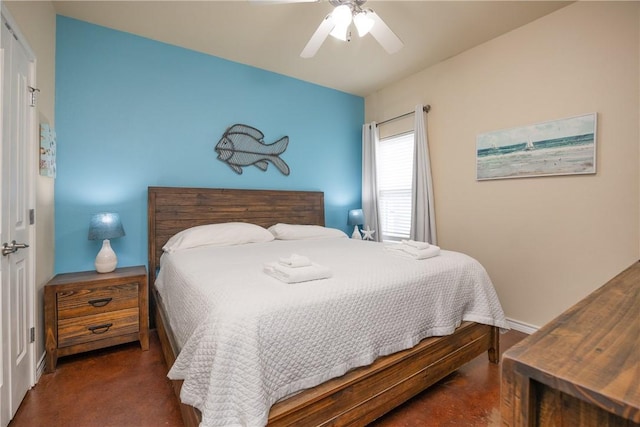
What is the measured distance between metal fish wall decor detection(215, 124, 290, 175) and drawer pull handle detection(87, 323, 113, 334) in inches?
70.9

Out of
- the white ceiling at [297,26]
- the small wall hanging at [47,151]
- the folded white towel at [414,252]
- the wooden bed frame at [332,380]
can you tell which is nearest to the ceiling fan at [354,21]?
the white ceiling at [297,26]

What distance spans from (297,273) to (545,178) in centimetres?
235

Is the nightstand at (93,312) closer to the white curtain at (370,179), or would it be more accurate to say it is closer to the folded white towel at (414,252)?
the folded white towel at (414,252)

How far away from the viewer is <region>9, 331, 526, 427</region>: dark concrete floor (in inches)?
62.6

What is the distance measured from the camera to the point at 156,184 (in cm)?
289

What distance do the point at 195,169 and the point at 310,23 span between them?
176 centimetres

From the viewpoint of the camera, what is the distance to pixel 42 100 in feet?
6.97

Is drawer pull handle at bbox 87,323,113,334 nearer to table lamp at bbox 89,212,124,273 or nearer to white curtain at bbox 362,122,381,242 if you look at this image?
table lamp at bbox 89,212,124,273

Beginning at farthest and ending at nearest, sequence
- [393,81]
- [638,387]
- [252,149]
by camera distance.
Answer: [393,81] < [252,149] < [638,387]

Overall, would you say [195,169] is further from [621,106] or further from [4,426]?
[621,106]

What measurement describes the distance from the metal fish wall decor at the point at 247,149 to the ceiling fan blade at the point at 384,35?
168cm

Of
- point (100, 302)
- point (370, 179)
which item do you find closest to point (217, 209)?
point (100, 302)

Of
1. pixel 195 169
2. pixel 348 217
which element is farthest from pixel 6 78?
pixel 348 217

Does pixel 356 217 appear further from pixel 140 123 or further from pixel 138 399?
pixel 138 399
